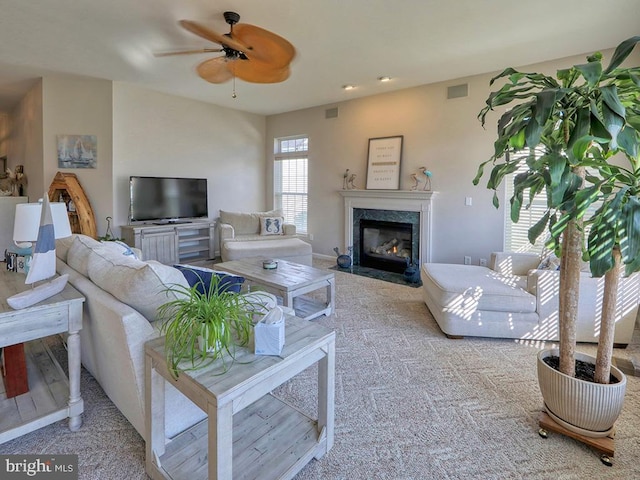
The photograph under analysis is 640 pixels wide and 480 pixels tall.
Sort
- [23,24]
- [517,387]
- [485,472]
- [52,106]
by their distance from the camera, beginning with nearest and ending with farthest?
1. [485,472]
2. [517,387]
3. [23,24]
4. [52,106]

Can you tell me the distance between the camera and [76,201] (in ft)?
16.3

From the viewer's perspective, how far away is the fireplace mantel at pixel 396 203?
16.8ft

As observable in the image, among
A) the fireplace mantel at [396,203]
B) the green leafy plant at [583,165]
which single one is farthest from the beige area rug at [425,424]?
the fireplace mantel at [396,203]

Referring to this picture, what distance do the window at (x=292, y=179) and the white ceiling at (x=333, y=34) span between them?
193 cm

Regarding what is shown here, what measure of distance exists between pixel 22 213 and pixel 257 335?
171 cm

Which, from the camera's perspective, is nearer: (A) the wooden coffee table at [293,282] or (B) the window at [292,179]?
(A) the wooden coffee table at [293,282]

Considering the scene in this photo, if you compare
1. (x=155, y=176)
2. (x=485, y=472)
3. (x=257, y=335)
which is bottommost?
(x=485, y=472)

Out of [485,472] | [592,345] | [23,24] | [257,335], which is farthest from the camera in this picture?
[23,24]

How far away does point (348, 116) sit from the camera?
5.95 metres

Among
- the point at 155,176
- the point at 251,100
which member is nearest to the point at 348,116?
the point at 251,100

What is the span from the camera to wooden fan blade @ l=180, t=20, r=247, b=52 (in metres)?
3.21

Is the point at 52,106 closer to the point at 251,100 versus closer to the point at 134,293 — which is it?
the point at 251,100

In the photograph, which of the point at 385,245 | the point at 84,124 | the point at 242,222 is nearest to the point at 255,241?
the point at 242,222

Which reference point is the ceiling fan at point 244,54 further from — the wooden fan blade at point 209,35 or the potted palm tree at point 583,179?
the potted palm tree at point 583,179
